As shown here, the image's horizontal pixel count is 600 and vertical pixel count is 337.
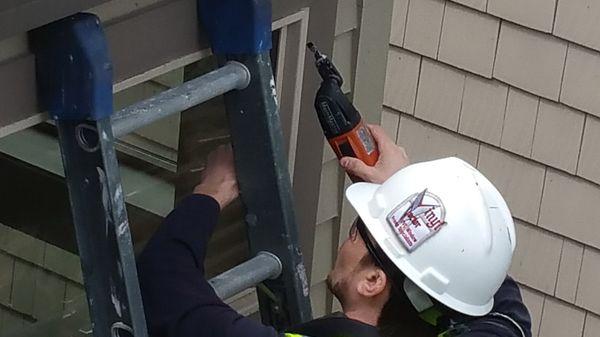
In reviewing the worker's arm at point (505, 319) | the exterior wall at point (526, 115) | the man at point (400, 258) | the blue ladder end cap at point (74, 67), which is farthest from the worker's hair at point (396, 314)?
the exterior wall at point (526, 115)

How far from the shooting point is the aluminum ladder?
7.23ft

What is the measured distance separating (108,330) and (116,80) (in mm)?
447

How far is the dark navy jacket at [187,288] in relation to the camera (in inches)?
96.5

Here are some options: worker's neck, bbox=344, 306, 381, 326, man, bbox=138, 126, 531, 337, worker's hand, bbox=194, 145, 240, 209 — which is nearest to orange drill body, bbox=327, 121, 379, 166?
man, bbox=138, 126, 531, 337

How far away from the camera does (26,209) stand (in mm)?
2648

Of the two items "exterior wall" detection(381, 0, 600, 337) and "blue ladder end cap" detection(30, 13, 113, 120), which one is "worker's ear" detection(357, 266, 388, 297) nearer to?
"blue ladder end cap" detection(30, 13, 113, 120)

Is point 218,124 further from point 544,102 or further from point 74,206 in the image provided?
point 544,102

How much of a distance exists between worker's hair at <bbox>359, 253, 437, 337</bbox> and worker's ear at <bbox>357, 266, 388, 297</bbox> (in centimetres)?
1

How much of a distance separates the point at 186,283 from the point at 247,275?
0.21m

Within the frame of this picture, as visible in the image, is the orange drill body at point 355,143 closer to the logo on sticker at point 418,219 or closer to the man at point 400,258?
the man at point 400,258

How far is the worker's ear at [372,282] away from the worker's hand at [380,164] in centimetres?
26

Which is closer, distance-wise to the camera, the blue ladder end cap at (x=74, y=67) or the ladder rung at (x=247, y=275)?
the blue ladder end cap at (x=74, y=67)

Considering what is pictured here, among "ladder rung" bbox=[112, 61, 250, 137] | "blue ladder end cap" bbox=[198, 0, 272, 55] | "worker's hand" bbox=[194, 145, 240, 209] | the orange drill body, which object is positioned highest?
"blue ladder end cap" bbox=[198, 0, 272, 55]

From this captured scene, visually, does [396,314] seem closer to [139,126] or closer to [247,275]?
[247,275]
